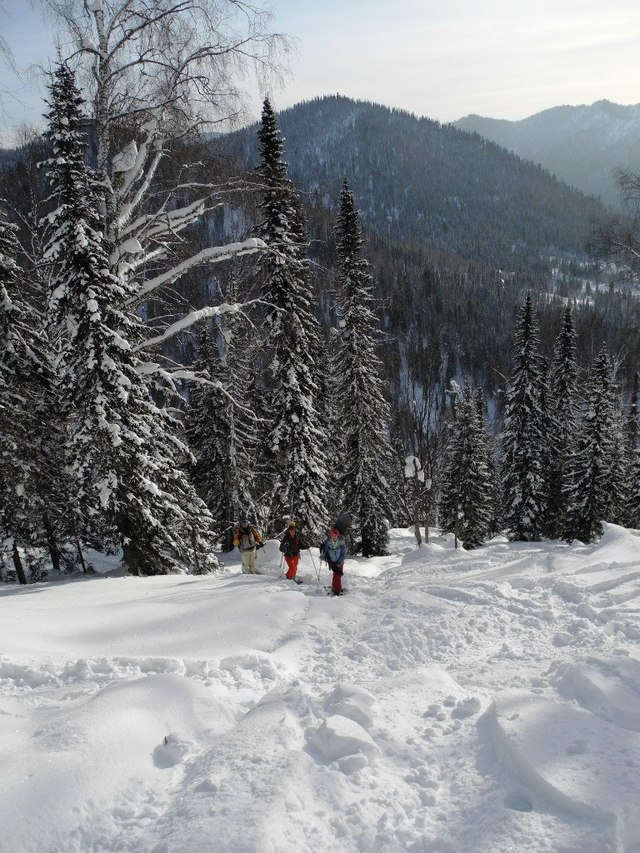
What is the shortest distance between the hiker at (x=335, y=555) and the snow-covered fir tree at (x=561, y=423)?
26.8 metres

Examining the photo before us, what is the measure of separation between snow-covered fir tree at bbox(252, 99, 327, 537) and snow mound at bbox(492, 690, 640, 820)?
1641 centimetres

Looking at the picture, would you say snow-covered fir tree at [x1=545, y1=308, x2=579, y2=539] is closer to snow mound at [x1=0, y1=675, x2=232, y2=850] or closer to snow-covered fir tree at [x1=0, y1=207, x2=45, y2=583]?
snow-covered fir tree at [x1=0, y1=207, x2=45, y2=583]

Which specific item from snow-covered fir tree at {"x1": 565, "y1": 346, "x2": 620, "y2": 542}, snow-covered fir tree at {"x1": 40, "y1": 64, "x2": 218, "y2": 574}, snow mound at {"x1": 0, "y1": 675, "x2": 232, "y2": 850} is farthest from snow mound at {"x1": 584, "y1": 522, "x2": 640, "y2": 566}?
snow-covered fir tree at {"x1": 565, "y1": 346, "x2": 620, "y2": 542}

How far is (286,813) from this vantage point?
3109 mm

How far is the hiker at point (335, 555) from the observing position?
28.8 feet

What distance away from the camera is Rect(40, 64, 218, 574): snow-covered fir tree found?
9.78 m

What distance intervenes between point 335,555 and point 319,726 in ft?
16.5

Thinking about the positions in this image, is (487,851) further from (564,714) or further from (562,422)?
(562,422)

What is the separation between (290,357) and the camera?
792 inches

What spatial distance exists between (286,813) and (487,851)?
4.03 feet

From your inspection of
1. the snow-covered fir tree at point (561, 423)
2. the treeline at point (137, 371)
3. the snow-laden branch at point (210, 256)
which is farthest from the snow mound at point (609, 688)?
the snow-covered fir tree at point (561, 423)

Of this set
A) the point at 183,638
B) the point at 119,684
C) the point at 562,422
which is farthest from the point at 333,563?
the point at 562,422

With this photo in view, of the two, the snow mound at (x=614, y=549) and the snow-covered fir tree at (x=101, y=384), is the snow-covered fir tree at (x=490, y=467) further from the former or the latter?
the snow-covered fir tree at (x=101, y=384)

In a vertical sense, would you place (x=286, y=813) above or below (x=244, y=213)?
below
